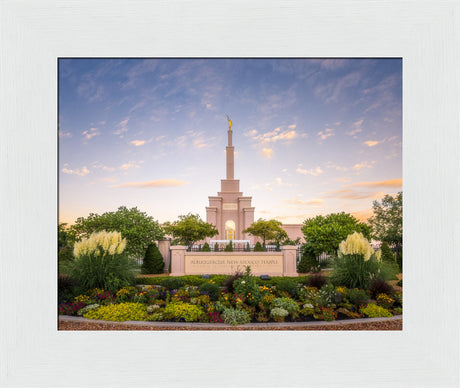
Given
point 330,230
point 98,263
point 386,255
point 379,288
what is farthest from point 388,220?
point 98,263

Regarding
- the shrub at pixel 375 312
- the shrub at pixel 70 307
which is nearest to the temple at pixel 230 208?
the shrub at pixel 375 312

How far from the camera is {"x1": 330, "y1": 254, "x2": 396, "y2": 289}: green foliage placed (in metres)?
6.98

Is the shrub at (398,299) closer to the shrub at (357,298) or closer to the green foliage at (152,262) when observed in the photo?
the shrub at (357,298)

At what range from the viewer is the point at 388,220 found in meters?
14.8

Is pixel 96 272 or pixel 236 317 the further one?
pixel 96 272

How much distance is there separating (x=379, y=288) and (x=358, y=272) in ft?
2.22

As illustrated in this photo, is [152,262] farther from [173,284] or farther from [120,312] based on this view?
[120,312]
